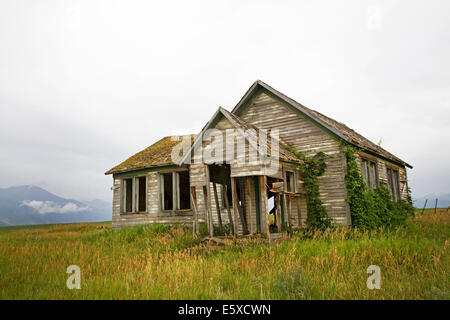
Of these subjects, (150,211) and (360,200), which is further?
(150,211)

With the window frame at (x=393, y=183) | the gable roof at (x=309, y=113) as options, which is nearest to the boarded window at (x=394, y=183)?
the window frame at (x=393, y=183)

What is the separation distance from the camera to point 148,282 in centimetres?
564

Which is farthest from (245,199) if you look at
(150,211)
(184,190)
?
(184,190)

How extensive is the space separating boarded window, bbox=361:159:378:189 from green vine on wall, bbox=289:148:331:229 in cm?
247

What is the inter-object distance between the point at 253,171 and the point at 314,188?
3.72m

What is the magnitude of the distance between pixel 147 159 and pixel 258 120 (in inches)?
258

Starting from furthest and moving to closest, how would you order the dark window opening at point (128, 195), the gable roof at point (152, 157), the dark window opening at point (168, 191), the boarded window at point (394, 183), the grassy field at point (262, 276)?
the dark window opening at point (168, 191) < the dark window opening at point (128, 195) < the boarded window at point (394, 183) < the gable roof at point (152, 157) < the grassy field at point (262, 276)

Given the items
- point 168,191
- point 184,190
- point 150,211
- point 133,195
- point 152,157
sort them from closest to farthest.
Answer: point 150,211
point 133,195
point 152,157
point 184,190
point 168,191

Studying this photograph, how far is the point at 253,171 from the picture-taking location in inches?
417

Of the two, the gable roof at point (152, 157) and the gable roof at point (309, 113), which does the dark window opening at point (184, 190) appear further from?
the gable roof at point (309, 113)

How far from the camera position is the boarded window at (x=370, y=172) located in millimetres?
14550

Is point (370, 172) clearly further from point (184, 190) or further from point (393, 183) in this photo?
point (184, 190)

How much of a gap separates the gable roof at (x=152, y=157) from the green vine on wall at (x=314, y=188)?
6.33 metres
